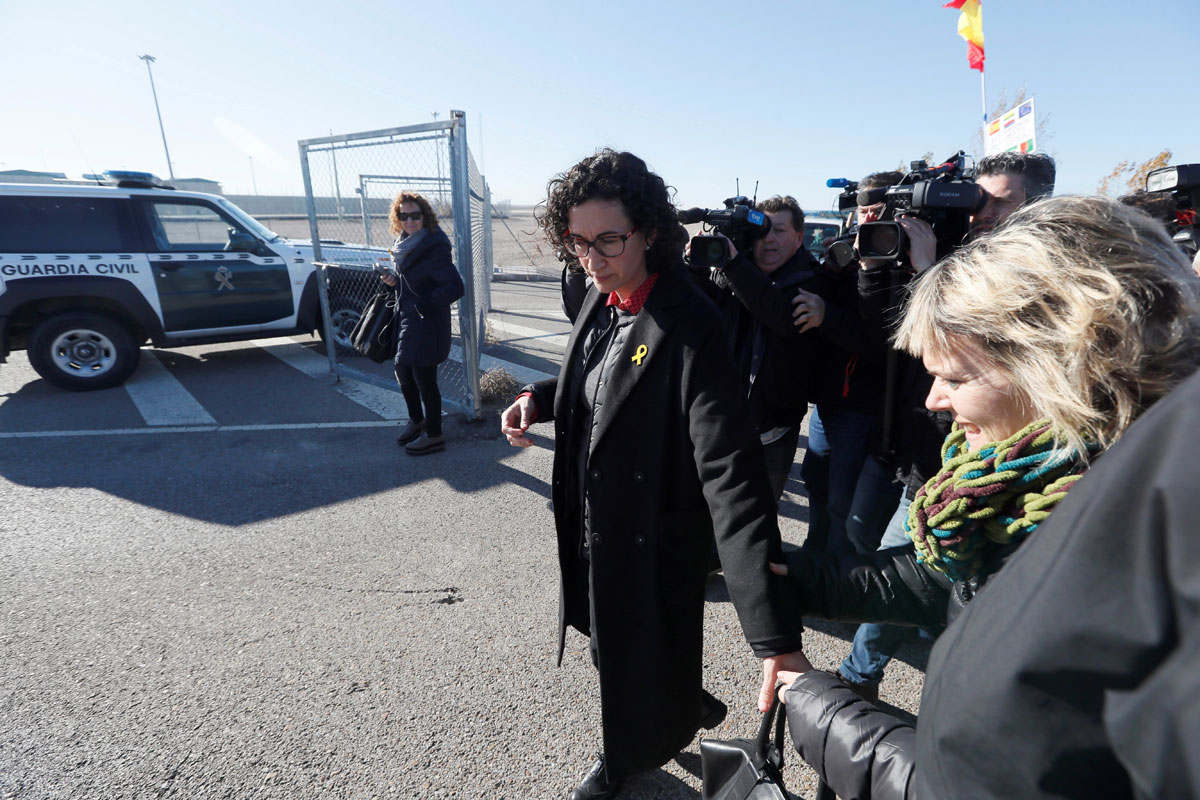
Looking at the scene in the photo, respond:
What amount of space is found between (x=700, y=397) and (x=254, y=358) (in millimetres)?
7869

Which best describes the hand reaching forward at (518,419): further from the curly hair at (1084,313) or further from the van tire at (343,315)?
the van tire at (343,315)

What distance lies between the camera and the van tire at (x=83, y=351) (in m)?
6.08

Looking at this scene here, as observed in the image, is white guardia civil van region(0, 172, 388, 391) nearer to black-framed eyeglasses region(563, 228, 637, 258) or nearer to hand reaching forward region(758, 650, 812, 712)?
black-framed eyeglasses region(563, 228, 637, 258)

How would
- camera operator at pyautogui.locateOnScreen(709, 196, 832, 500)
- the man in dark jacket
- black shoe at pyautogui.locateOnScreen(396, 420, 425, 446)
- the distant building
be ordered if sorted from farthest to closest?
the distant building → black shoe at pyautogui.locateOnScreen(396, 420, 425, 446) → camera operator at pyautogui.locateOnScreen(709, 196, 832, 500) → the man in dark jacket

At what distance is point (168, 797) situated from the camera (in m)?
2.04

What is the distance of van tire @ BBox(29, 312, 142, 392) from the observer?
6.08 m

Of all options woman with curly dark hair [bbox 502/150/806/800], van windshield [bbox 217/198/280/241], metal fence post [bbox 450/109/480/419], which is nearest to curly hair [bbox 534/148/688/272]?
woman with curly dark hair [bbox 502/150/806/800]

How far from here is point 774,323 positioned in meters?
2.53

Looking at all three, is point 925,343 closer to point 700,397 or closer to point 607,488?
point 700,397

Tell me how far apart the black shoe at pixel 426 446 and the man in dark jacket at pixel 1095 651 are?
461 centimetres

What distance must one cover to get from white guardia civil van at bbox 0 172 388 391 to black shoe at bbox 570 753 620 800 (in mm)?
6597

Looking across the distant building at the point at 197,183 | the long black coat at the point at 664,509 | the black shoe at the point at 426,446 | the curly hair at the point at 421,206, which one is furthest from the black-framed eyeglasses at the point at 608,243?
the distant building at the point at 197,183

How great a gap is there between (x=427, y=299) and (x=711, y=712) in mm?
3506

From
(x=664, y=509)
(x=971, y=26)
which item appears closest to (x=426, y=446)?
(x=664, y=509)
